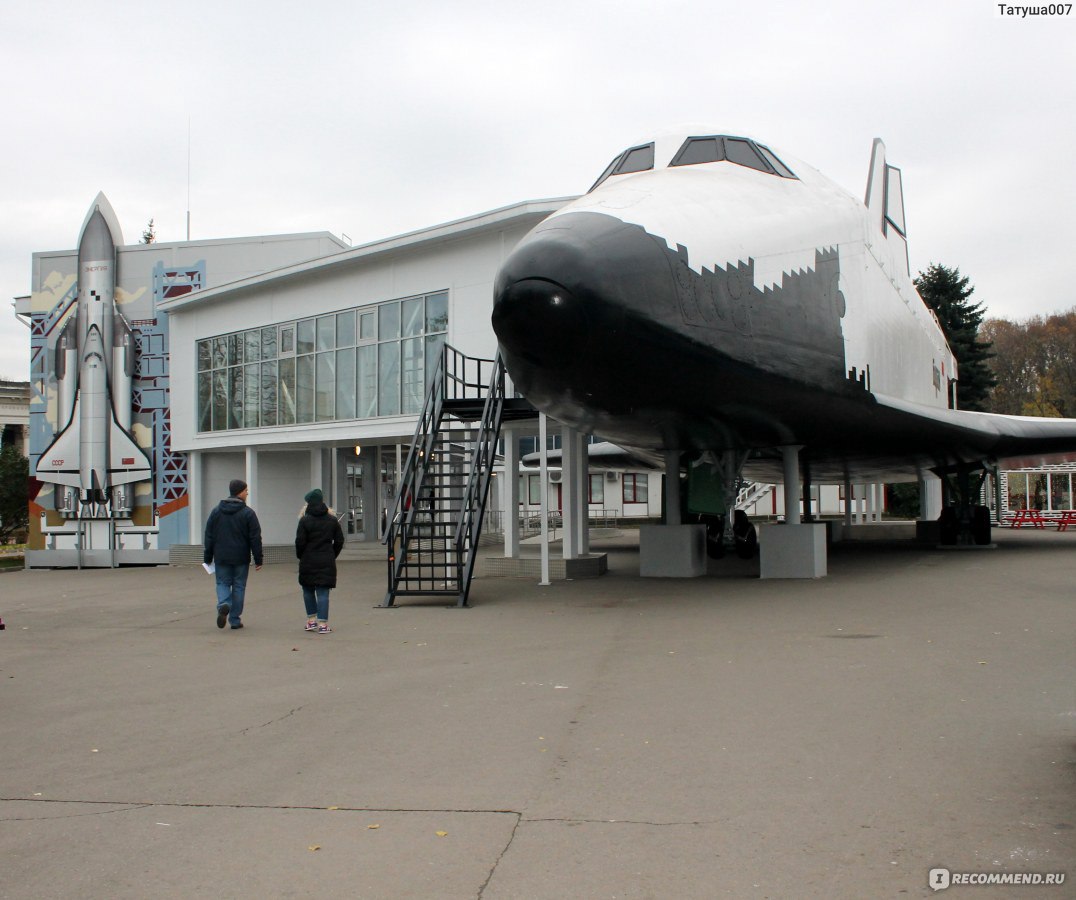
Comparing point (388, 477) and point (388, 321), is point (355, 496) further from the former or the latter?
point (388, 321)

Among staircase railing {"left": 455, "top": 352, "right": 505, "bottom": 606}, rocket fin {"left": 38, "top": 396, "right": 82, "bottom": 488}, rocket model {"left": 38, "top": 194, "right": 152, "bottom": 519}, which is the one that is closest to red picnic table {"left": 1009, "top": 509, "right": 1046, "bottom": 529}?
staircase railing {"left": 455, "top": 352, "right": 505, "bottom": 606}

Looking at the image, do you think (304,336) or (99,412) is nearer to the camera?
(304,336)

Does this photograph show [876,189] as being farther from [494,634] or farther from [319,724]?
[319,724]

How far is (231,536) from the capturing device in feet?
31.8

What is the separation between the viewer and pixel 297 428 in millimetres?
20562

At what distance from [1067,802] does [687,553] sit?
9841 millimetres

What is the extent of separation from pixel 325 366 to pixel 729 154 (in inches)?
442

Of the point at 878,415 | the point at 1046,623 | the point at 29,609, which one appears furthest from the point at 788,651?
the point at 29,609

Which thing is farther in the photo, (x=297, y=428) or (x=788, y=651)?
(x=297, y=428)

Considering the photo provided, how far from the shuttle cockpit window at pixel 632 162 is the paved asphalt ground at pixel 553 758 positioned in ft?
18.4

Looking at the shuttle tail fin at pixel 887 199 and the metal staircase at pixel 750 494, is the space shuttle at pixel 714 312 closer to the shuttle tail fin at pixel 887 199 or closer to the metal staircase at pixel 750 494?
the shuttle tail fin at pixel 887 199

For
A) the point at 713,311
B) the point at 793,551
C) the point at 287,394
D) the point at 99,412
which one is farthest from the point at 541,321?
the point at 99,412

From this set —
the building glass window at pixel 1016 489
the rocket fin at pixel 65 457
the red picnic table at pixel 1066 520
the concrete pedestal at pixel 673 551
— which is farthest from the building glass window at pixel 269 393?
the building glass window at pixel 1016 489

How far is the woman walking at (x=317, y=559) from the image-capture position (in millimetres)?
9156
